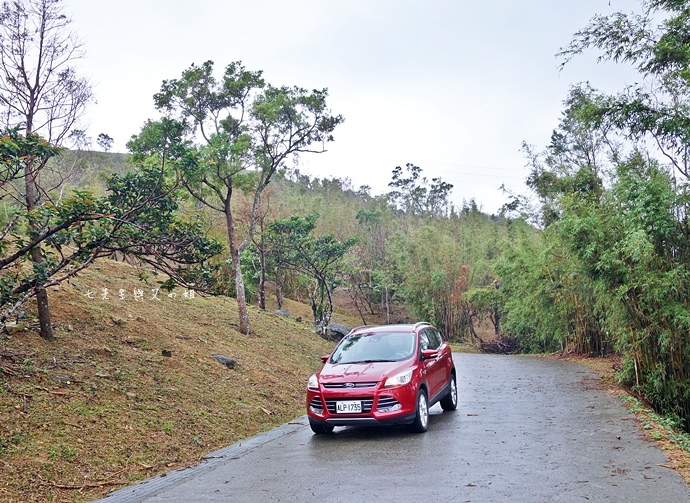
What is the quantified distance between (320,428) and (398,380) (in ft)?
5.02

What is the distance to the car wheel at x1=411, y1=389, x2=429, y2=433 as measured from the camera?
359 inches

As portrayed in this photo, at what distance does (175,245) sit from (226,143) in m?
8.96

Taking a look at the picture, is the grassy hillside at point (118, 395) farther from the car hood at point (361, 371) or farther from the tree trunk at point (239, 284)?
the car hood at point (361, 371)

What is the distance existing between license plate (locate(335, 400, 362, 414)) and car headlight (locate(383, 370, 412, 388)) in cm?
47

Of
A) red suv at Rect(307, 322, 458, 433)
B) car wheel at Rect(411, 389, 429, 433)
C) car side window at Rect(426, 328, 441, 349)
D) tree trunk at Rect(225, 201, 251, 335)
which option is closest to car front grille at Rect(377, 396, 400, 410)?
red suv at Rect(307, 322, 458, 433)

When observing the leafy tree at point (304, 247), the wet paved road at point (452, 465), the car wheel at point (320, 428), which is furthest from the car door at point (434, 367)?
the leafy tree at point (304, 247)

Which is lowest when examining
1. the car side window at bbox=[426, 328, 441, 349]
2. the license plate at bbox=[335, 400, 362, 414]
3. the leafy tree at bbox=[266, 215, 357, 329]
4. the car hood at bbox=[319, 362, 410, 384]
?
the license plate at bbox=[335, 400, 362, 414]

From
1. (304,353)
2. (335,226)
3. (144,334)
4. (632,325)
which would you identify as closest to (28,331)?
(144,334)

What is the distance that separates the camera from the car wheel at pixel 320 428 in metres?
9.46

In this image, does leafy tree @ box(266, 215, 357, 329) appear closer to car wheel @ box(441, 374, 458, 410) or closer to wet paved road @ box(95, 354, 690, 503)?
car wheel @ box(441, 374, 458, 410)

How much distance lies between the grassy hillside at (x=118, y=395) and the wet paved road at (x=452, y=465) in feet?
2.22

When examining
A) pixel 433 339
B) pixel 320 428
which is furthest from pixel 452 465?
pixel 433 339

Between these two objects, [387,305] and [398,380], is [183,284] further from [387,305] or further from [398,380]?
[387,305]

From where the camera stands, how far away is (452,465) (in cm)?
709
